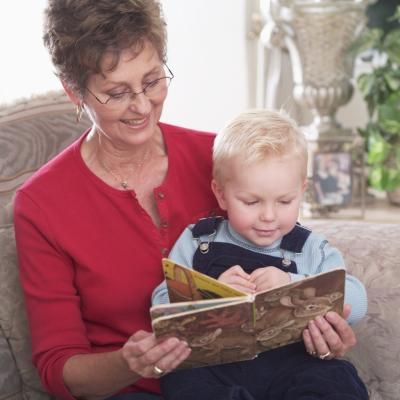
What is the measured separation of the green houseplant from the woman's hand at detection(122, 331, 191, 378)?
271 centimetres

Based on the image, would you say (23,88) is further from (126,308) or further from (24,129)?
(126,308)

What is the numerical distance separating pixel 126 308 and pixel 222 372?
0.90 feet

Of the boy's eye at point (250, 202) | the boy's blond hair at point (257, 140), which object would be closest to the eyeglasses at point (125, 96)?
the boy's blond hair at point (257, 140)

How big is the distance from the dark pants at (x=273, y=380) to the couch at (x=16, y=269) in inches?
7.2

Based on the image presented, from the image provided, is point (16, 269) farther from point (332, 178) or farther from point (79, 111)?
point (332, 178)

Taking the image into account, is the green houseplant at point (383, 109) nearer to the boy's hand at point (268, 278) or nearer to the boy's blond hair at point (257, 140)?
the boy's blond hair at point (257, 140)

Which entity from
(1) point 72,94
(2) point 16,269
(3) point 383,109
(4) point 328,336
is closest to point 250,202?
(4) point 328,336

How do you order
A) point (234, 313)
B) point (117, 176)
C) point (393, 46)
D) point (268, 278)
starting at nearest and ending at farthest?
point (234, 313), point (268, 278), point (117, 176), point (393, 46)

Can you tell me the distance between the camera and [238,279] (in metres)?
1.57

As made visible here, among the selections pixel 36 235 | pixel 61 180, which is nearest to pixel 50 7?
pixel 61 180

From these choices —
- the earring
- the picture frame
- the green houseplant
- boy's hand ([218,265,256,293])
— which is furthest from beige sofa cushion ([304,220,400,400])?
the green houseplant

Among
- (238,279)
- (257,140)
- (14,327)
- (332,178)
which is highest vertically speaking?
(257,140)

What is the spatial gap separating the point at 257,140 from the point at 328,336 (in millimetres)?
422

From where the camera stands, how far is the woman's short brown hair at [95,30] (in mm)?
1596
